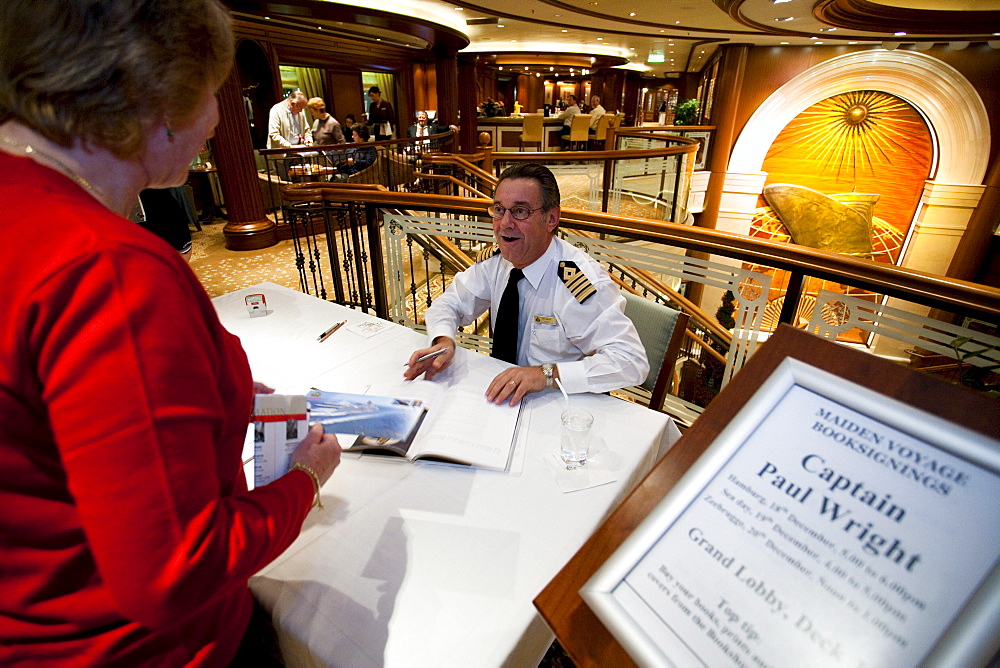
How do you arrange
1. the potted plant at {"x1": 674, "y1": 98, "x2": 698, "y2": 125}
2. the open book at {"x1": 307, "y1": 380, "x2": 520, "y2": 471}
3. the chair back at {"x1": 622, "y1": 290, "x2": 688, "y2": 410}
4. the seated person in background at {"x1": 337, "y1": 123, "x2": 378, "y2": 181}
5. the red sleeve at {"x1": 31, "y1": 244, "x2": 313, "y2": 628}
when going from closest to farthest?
1. the red sleeve at {"x1": 31, "y1": 244, "x2": 313, "y2": 628}
2. the open book at {"x1": 307, "y1": 380, "x2": 520, "y2": 471}
3. the chair back at {"x1": 622, "y1": 290, "x2": 688, "y2": 410}
4. the seated person in background at {"x1": 337, "y1": 123, "x2": 378, "y2": 181}
5. the potted plant at {"x1": 674, "y1": 98, "x2": 698, "y2": 125}

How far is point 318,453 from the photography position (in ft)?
2.61

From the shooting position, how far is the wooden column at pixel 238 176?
516cm

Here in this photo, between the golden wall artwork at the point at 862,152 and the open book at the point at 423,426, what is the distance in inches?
447

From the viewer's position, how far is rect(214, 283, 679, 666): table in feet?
2.29

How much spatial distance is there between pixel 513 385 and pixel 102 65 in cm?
97

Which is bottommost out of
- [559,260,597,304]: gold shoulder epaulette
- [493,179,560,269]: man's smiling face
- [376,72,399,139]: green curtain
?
[559,260,597,304]: gold shoulder epaulette

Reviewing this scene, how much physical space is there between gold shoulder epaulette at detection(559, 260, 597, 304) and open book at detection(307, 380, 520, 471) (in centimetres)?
53

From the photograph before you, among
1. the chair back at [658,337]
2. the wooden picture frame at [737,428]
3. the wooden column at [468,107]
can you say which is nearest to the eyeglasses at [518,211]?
the chair back at [658,337]

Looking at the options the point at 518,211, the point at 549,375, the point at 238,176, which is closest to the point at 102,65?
the point at 549,375

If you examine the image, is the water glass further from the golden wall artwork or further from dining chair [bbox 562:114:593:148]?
the golden wall artwork

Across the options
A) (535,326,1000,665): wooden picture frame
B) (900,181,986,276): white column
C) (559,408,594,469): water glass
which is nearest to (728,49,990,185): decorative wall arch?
(900,181,986,276): white column

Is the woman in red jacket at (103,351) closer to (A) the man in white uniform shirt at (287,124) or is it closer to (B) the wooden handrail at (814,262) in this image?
(B) the wooden handrail at (814,262)

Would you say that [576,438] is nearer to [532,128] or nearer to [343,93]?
[532,128]

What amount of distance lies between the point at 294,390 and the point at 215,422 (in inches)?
32.3
